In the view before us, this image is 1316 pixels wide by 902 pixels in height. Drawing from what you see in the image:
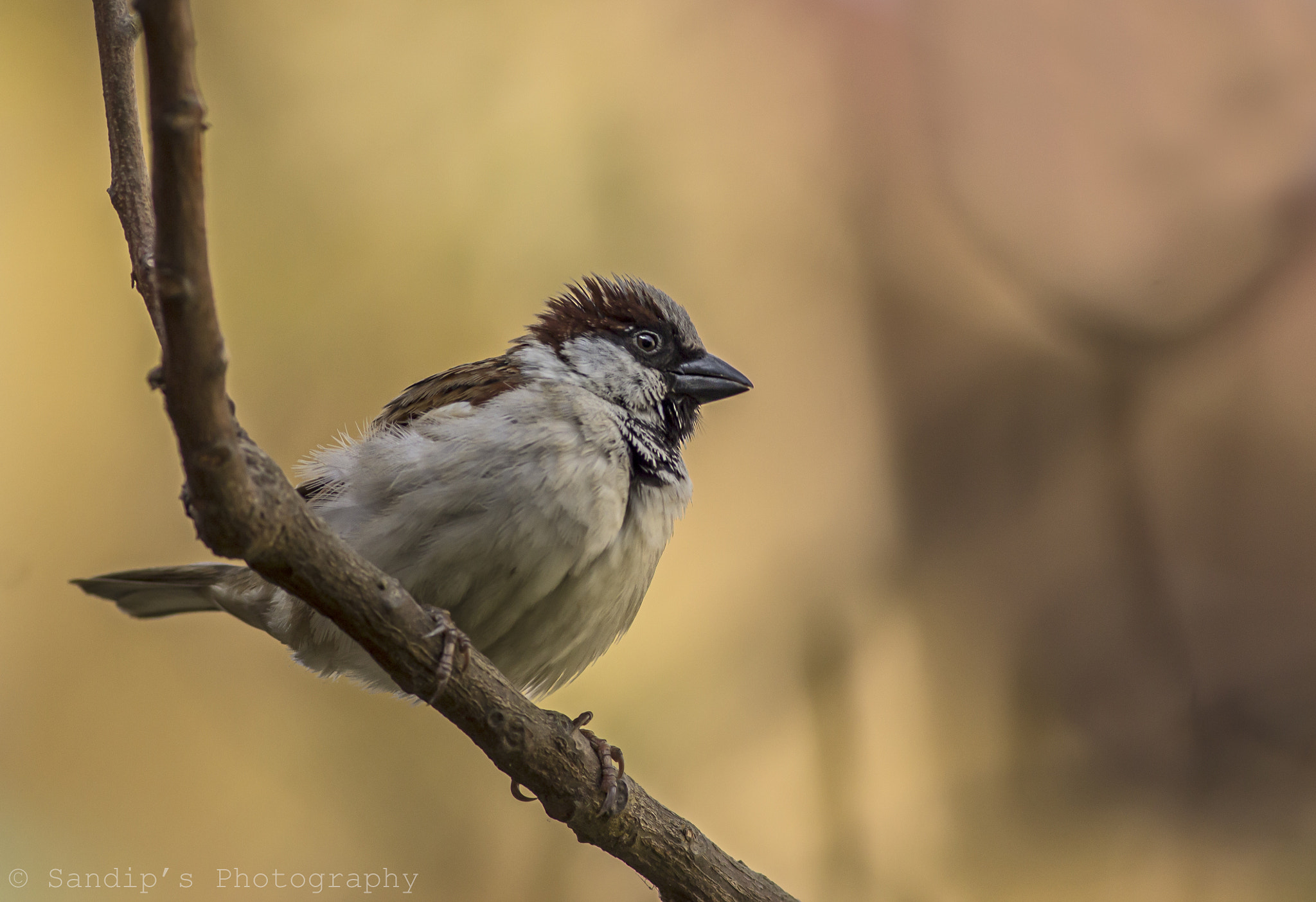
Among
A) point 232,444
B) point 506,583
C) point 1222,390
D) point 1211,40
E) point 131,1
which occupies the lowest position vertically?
point 232,444

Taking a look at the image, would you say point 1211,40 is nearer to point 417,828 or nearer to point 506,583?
point 506,583

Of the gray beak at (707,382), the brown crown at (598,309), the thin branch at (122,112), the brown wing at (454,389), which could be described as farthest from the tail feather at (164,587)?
the gray beak at (707,382)

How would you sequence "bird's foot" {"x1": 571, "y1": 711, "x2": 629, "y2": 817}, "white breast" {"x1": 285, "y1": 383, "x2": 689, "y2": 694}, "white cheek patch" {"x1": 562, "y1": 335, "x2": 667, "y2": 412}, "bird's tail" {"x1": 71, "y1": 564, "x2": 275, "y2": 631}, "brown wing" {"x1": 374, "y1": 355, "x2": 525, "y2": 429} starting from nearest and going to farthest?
"bird's foot" {"x1": 571, "y1": 711, "x2": 629, "y2": 817} → "white breast" {"x1": 285, "y1": 383, "x2": 689, "y2": 694} → "brown wing" {"x1": 374, "y1": 355, "x2": 525, "y2": 429} → "white cheek patch" {"x1": 562, "y1": 335, "x2": 667, "y2": 412} → "bird's tail" {"x1": 71, "y1": 564, "x2": 275, "y2": 631}

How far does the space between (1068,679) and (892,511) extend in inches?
38.6

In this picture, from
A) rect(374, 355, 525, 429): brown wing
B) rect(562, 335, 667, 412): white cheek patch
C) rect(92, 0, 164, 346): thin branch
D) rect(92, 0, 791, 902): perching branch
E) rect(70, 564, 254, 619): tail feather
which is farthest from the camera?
rect(70, 564, 254, 619): tail feather

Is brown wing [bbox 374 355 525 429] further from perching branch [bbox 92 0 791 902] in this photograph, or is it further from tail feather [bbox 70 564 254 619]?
perching branch [bbox 92 0 791 902]

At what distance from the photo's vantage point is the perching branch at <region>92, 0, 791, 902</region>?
4.38 ft

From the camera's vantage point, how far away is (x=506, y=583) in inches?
97.3

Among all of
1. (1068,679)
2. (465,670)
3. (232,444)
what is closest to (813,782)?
(1068,679)

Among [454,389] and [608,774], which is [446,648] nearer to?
[608,774]

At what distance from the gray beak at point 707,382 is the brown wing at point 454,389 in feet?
1.63

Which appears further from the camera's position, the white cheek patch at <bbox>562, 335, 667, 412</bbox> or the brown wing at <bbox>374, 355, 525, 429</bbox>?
the white cheek patch at <bbox>562, 335, 667, 412</bbox>

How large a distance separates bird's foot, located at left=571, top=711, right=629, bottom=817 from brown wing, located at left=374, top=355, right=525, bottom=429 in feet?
2.90

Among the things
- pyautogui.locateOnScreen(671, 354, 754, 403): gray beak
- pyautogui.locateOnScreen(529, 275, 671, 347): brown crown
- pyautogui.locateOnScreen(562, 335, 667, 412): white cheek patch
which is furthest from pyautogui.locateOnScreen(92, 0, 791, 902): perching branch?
pyautogui.locateOnScreen(529, 275, 671, 347): brown crown
